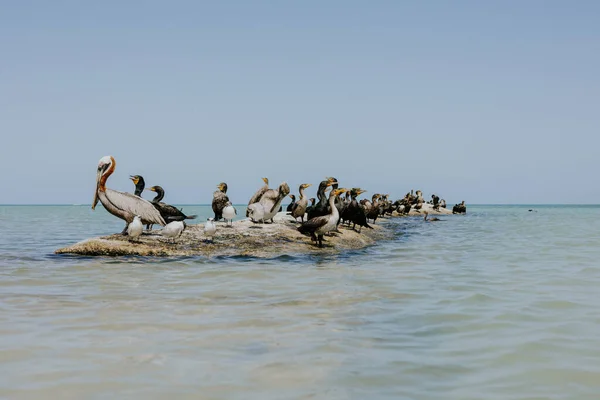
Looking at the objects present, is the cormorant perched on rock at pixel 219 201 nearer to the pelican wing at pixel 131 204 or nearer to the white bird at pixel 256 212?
the white bird at pixel 256 212

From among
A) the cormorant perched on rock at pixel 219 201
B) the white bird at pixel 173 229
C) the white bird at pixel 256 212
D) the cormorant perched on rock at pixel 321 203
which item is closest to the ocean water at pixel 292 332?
the white bird at pixel 173 229

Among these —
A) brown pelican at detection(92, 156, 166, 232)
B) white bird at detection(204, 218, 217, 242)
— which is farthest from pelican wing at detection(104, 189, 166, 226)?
white bird at detection(204, 218, 217, 242)

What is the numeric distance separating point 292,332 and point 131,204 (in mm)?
9299

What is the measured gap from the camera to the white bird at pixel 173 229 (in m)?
14.7

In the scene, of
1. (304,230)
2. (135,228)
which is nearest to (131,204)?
(135,228)

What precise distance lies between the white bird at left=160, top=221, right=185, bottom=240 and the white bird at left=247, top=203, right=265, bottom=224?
12.0ft

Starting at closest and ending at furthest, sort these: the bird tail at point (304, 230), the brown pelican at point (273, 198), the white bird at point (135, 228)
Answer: the white bird at point (135, 228) < the bird tail at point (304, 230) < the brown pelican at point (273, 198)

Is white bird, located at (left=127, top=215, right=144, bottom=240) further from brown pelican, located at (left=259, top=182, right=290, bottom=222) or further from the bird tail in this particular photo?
brown pelican, located at (left=259, top=182, right=290, bottom=222)

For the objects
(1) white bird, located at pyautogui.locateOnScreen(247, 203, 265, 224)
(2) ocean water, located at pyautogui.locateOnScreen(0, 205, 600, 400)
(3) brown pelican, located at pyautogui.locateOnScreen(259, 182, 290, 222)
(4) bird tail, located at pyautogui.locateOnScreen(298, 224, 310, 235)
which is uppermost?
(3) brown pelican, located at pyautogui.locateOnScreen(259, 182, 290, 222)

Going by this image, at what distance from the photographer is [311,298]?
9398 millimetres

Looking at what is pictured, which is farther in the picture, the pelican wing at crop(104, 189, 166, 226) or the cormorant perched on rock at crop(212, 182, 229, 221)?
the cormorant perched on rock at crop(212, 182, 229, 221)

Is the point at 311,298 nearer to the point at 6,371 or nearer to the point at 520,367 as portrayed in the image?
the point at 520,367

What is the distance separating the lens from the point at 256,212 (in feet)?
60.3

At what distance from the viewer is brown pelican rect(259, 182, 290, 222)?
18.5 m
